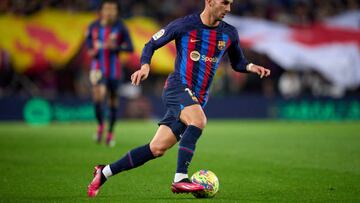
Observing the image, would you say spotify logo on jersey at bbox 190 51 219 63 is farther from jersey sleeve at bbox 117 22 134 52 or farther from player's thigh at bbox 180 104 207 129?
jersey sleeve at bbox 117 22 134 52

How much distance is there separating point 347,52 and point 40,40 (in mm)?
10788

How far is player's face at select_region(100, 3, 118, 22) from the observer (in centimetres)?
1398

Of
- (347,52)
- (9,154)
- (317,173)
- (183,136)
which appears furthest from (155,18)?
(183,136)

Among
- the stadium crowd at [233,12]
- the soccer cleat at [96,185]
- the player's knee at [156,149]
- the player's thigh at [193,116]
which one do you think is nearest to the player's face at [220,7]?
the player's thigh at [193,116]

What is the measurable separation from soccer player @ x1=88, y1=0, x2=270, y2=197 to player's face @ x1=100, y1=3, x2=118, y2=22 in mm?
6468

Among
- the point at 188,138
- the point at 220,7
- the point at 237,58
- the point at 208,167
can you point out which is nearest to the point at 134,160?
the point at 188,138

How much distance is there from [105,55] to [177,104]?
7347 mm

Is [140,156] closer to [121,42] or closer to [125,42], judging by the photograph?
[125,42]

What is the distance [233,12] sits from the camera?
25703mm

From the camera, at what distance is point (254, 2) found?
26109 millimetres

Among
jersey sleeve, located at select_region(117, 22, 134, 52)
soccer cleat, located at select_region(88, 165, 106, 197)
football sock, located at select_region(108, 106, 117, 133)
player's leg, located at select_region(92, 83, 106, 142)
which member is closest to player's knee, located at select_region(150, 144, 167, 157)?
soccer cleat, located at select_region(88, 165, 106, 197)

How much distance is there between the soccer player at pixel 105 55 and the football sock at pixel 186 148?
7.14m

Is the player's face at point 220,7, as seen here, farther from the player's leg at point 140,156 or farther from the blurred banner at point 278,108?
the blurred banner at point 278,108

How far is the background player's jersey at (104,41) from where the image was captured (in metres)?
14.4
